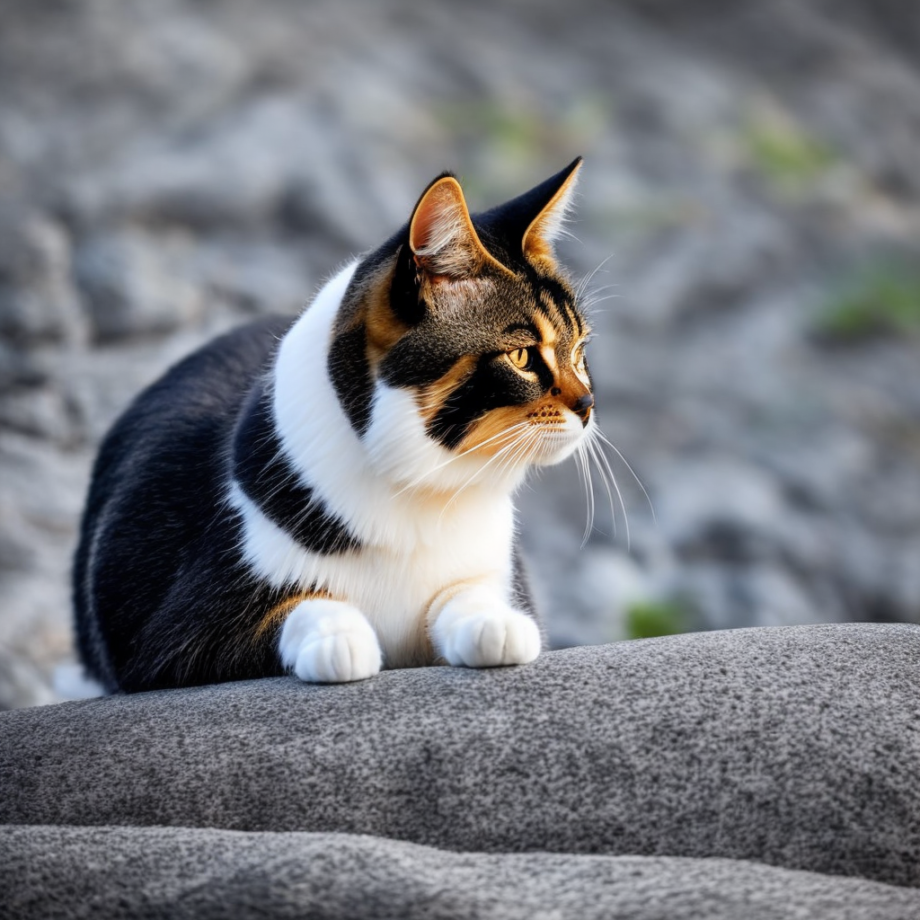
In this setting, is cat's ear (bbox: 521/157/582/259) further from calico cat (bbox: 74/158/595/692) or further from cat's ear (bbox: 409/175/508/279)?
cat's ear (bbox: 409/175/508/279)

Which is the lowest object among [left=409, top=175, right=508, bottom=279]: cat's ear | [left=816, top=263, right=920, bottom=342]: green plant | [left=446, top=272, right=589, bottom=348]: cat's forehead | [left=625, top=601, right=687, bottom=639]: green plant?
[left=625, top=601, right=687, bottom=639]: green plant

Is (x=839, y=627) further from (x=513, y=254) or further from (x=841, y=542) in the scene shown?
(x=841, y=542)

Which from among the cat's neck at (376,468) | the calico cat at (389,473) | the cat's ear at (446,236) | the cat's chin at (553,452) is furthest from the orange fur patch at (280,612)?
the cat's ear at (446,236)

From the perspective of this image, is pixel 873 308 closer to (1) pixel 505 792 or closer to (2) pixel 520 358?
(2) pixel 520 358

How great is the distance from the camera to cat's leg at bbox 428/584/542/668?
144cm

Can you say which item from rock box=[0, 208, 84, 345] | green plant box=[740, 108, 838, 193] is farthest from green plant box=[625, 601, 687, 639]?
green plant box=[740, 108, 838, 193]

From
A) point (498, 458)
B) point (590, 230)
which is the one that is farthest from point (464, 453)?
point (590, 230)

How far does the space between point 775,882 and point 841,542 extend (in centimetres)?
281

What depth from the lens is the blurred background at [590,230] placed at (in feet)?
10.6

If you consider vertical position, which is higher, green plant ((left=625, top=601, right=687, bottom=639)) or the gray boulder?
the gray boulder

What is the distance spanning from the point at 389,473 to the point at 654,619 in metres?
2.11

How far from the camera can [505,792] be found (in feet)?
4.23

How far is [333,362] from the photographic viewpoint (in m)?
1.56

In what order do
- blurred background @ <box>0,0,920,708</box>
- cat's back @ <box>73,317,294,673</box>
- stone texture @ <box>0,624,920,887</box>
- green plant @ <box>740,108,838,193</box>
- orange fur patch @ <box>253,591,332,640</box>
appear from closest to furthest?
stone texture @ <box>0,624,920,887</box>, orange fur patch @ <box>253,591,332,640</box>, cat's back @ <box>73,317,294,673</box>, blurred background @ <box>0,0,920,708</box>, green plant @ <box>740,108,838,193</box>
